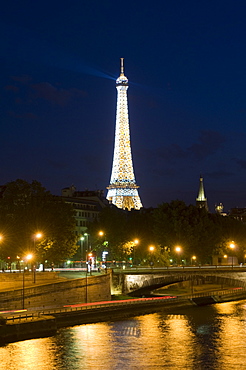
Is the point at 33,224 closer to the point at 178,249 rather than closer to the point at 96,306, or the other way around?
the point at 96,306

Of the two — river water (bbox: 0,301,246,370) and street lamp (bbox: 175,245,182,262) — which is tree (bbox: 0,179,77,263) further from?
street lamp (bbox: 175,245,182,262)

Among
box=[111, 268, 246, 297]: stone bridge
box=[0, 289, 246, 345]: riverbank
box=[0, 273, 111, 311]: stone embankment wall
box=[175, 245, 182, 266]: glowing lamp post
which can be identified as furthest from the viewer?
box=[175, 245, 182, 266]: glowing lamp post

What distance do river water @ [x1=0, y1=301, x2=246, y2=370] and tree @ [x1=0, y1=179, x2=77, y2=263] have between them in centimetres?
1722

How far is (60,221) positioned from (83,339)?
29.1 meters

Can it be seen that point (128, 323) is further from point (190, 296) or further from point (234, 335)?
point (190, 296)

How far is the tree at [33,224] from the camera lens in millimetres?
73500

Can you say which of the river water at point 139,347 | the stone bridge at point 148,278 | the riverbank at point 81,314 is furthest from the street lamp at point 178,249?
the river water at point 139,347

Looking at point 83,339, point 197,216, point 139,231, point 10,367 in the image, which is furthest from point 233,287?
point 10,367

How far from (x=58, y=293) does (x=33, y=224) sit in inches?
569

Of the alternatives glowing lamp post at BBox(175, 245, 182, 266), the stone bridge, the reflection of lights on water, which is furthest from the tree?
the reflection of lights on water

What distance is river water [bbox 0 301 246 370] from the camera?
42.8 m

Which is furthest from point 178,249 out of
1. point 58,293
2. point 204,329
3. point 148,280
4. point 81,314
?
point 81,314

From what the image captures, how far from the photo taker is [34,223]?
75.2 m

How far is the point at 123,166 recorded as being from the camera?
566 ft
